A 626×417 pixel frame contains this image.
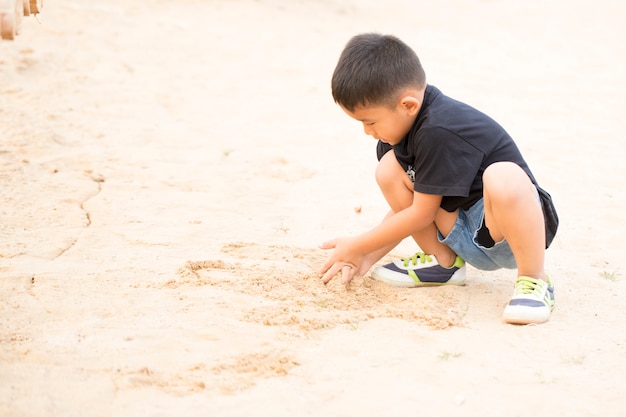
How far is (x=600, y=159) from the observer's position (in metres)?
4.33

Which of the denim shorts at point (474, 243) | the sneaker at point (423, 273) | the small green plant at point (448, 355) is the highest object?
the denim shorts at point (474, 243)

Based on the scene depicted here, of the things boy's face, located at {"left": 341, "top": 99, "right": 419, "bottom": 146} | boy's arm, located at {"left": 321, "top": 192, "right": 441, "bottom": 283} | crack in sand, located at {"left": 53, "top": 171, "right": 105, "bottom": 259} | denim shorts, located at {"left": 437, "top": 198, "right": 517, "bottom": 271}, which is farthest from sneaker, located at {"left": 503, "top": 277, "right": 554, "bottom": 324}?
crack in sand, located at {"left": 53, "top": 171, "right": 105, "bottom": 259}

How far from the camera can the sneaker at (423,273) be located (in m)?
2.80

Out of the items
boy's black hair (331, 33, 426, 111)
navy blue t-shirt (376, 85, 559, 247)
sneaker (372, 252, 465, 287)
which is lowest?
sneaker (372, 252, 465, 287)

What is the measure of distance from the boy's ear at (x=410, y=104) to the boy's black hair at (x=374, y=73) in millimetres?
31

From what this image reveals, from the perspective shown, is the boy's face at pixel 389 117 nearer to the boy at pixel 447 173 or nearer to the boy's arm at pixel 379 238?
the boy at pixel 447 173

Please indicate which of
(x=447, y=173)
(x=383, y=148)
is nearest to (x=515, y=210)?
(x=447, y=173)

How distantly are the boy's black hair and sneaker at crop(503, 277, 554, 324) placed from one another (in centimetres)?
77

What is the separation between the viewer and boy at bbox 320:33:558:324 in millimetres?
2434

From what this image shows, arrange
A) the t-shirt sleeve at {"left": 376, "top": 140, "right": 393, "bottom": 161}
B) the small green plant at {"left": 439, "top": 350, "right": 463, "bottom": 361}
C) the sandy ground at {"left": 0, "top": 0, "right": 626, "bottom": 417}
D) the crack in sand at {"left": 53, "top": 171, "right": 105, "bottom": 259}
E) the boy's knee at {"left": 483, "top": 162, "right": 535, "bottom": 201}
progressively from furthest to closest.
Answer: the crack in sand at {"left": 53, "top": 171, "right": 105, "bottom": 259}
the t-shirt sleeve at {"left": 376, "top": 140, "right": 393, "bottom": 161}
the boy's knee at {"left": 483, "top": 162, "right": 535, "bottom": 201}
the small green plant at {"left": 439, "top": 350, "right": 463, "bottom": 361}
the sandy ground at {"left": 0, "top": 0, "right": 626, "bottom": 417}

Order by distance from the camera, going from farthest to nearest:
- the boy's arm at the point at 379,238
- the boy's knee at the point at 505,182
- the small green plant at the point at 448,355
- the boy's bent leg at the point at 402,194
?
Answer: the boy's bent leg at the point at 402,194, the boy's arm at the point at 379,238, the boy's knee at the point at 505,182, the small green plant at the point at 448,355

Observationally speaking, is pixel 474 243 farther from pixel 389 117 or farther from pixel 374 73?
pixel 374 73

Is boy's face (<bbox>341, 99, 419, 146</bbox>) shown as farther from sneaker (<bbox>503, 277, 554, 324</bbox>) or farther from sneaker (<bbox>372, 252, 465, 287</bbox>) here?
sneaker (<bbox>503, 277, 554, 324</bbox>)

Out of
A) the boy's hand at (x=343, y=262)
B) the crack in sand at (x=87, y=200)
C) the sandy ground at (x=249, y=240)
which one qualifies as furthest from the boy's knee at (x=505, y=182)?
the crack in sand at (x=87, y=200)
